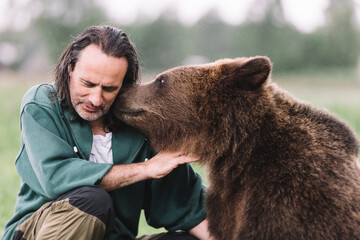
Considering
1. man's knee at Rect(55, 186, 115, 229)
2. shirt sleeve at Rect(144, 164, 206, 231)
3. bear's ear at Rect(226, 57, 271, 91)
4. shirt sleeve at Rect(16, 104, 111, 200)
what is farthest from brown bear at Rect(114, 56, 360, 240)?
man's knee at Rect(55, 186, 115, 229)

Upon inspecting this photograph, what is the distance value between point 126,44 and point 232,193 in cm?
150

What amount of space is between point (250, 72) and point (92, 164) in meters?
1.35

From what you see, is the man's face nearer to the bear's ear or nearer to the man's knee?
the man's knee

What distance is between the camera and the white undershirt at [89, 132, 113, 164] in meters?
3.78

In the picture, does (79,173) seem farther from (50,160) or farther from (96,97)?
(96,97)

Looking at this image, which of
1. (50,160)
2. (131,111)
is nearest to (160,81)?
(131,111)

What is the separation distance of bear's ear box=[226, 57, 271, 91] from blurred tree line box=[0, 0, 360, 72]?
86.7 ft

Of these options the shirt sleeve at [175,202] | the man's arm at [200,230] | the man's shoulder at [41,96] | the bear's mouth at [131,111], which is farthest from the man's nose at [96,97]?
the man's arm at [200,230]

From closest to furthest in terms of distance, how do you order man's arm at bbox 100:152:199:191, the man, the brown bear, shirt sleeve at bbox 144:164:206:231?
the brown bear < the man < man's arm at bbox 100:152:199:191 < shirt sleeve at bbox 144:164:206:231

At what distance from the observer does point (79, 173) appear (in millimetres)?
3271

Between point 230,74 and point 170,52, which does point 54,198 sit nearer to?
point 230,74

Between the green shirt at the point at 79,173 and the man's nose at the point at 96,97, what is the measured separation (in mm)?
244

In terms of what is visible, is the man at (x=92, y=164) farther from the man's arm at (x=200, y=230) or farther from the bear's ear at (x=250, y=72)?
the bear's ear at (x=250, y=72)

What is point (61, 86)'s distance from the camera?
12.1 ft
